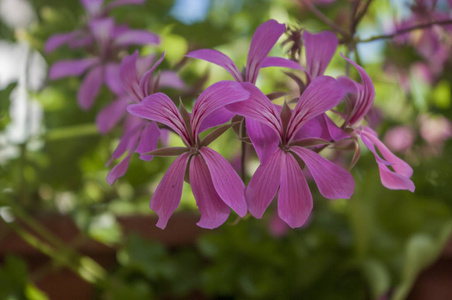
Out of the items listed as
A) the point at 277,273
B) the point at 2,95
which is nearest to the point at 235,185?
the point at 2,95

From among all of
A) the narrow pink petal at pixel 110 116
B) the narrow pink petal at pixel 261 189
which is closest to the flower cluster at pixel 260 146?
the narrow pink petal at pixel 261 189

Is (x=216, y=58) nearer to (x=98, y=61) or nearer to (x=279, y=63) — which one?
(x=279, y=63)

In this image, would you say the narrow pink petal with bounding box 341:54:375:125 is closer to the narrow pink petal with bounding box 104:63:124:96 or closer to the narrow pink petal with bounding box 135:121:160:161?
the narrow pink petal with bounding box 135:121:160:161

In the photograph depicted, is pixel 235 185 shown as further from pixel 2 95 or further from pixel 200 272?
pixel 200 272

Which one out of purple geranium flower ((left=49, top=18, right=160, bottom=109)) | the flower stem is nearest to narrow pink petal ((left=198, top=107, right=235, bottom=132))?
the flower stem

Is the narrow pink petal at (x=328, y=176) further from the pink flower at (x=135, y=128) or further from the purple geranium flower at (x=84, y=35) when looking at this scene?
the purple geranium flower at (x=84, y=35)
